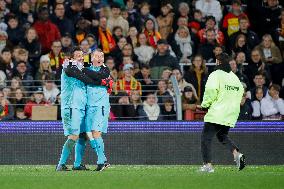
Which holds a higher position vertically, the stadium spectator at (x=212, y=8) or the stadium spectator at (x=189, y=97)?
the stadium spectator at (x=212, y=8)

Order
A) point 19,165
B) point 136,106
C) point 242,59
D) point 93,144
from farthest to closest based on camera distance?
point 242,59 < point 136,106 < point 19,165 < point 93,144

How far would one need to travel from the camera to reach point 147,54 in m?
25.5

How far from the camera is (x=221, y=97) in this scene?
17.7m

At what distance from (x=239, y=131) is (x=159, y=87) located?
2657 millimetres

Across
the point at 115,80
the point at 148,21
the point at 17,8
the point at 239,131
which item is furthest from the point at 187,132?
the point at 17,8

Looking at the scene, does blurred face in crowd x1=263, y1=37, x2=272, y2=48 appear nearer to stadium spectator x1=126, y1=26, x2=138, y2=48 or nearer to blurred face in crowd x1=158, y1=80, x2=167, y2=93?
stadium spectator x1=126, y1=26, x2=138, y2=48

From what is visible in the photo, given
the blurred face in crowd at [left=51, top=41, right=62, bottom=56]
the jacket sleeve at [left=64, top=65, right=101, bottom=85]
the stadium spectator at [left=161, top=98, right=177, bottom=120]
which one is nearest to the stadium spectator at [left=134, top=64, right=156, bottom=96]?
the stadium spectator at [left=161, top=98, right=177, bottom=120]

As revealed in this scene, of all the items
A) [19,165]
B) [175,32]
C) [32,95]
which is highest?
[175,32]

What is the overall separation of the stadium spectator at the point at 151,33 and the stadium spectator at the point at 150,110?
9.56 ft

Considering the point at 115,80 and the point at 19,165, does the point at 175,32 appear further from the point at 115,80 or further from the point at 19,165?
the point at 19,165

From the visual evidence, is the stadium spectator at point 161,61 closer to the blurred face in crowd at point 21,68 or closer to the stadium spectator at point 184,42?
the stadium spectator at point 184,42

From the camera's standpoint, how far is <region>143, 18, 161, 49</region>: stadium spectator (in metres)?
25.8

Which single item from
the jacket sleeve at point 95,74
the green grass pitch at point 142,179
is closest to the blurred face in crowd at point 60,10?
the jacket sleeve at point 95,74

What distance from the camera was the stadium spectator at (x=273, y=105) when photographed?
23.8 metres
